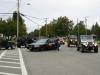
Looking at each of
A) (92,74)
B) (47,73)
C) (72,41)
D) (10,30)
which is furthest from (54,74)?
(10,30)

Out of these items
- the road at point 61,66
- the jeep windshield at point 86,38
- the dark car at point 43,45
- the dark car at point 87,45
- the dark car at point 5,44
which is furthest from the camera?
the dark car at point 5,44

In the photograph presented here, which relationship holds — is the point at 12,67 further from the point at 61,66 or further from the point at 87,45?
the point at 87,45

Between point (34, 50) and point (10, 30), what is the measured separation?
5206 centimetres

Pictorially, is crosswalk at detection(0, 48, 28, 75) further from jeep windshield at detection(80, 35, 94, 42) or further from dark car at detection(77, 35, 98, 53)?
jeep windshield at detection(80, 35, 94, 42)

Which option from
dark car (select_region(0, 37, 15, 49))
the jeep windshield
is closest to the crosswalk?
the jeep windshield

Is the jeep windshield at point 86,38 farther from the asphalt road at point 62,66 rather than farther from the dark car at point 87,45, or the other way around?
the asphalt road at point 62,66

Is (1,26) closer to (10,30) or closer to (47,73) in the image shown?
(10,30)

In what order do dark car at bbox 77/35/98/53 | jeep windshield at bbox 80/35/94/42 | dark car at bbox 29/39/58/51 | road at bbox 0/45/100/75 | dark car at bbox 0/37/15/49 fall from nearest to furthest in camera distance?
1. road at bbox 0/45/100/75
2. dark car at bbox 77/35/98/53
3. jeep windshield at bbox 80/35/94/42
4. dark car at bbox 29/39/58/51
5. dark car at bbox 0/37/15/49

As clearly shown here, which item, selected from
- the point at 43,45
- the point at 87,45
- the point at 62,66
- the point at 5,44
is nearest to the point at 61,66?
the point at 62,66

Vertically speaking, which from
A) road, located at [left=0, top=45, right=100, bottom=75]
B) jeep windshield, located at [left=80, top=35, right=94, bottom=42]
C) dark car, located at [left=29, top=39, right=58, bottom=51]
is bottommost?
road, located at [left=0, top=45, right=100, bottom=75]

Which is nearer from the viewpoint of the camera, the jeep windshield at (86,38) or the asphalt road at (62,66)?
the asphalt road at (62,66)

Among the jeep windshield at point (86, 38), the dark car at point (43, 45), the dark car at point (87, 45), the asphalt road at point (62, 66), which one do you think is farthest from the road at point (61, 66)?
the dark car at point (43, 45)

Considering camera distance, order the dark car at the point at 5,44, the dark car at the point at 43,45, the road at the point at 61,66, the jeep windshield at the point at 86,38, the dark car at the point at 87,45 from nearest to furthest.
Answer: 1. the road at the point at 61,66
2. the dark car at the point at 87,45
3. the jeep windshield at the point at 86,38
4. the dark car at the point at 43,45
5. the dark car at the point at 5,44

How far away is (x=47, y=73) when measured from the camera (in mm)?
14852
